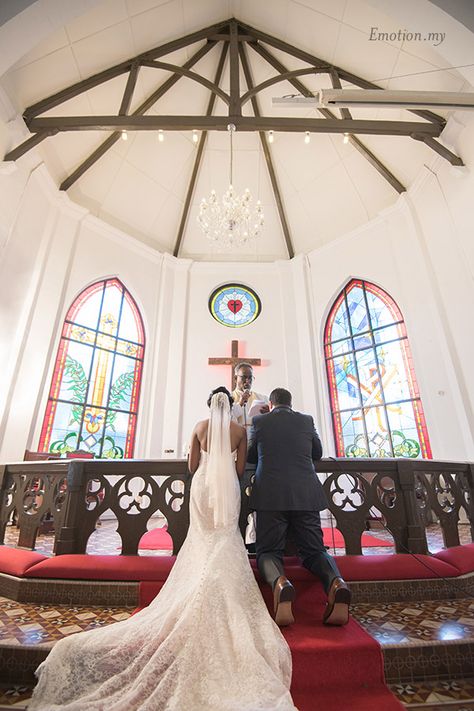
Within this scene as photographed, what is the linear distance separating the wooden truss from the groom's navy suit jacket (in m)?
5.43

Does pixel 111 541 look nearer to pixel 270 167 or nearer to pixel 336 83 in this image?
pixel 336 83

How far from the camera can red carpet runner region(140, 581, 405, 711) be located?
1450 millimetres

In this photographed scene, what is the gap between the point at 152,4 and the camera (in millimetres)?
6098

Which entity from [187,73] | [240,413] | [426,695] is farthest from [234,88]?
[426,695]

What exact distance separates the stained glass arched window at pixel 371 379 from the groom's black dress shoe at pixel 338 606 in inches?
204

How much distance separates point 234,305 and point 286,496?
24.9 ft

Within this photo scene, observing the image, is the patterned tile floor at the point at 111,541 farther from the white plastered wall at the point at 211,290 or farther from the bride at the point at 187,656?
the bride at the point at 187,656

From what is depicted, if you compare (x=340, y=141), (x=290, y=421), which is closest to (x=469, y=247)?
(x=340, y=141)

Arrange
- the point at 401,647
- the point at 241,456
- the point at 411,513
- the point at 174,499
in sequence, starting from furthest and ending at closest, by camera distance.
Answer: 1. the point at 174,499
2. the point at 411,513
3. the point at 241,456
4. the point at 401,647

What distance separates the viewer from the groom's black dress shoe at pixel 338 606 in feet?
6.01

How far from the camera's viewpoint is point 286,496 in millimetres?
2215

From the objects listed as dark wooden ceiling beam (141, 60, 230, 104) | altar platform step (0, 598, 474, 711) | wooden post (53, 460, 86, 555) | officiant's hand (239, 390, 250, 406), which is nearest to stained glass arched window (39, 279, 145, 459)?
wooden post (53, 460, 86, 555)

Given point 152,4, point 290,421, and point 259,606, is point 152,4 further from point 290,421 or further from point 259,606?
point 259,606

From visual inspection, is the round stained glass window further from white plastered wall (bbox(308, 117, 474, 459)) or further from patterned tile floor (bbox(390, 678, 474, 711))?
patterned tile floor (bbox(390, 678, 474, 711))
